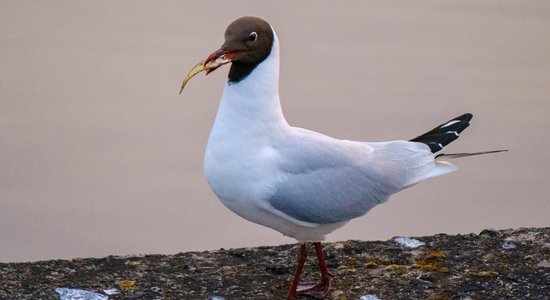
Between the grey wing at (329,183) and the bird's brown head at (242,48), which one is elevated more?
the bird's brown head at (242,48)

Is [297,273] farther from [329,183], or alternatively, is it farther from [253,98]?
[253,98]

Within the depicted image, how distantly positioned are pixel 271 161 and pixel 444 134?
970 mm

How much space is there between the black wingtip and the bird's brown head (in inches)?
37.4

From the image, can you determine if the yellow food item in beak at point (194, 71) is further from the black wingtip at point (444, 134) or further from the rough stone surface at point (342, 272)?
the black wingtip at point (444, 134)

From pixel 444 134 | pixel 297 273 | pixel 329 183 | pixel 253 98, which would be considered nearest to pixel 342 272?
pixel 297 273

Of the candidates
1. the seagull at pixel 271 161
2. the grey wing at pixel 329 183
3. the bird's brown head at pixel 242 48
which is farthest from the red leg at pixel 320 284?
the bird's brown head at pixel 242 48

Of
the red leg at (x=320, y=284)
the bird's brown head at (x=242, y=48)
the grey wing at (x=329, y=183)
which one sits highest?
the bird's brown head at (x=242, y=48)

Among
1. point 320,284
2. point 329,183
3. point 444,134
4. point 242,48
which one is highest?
point 242,48

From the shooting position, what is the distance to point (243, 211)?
4.71 m

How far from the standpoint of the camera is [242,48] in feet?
15.2

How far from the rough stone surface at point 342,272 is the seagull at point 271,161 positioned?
25 centimetres

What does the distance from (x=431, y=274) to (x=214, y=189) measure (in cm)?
102

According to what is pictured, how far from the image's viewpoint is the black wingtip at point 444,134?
17.3 feet

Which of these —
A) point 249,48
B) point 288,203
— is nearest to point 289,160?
point 288,203
